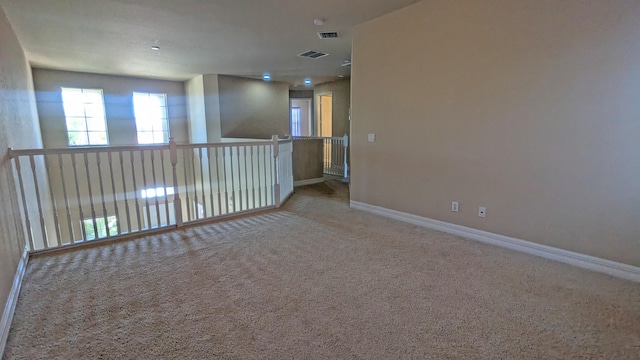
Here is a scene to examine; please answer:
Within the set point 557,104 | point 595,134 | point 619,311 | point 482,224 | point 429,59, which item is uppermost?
point 429,59

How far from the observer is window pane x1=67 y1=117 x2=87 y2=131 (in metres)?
6.83

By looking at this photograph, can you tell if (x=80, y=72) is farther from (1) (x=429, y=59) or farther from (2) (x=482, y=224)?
(2) (x=482, y=224)

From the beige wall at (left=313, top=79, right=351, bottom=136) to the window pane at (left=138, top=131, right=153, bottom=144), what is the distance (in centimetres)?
510

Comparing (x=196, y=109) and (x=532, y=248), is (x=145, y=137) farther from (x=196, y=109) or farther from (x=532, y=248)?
(x=532, y=248)

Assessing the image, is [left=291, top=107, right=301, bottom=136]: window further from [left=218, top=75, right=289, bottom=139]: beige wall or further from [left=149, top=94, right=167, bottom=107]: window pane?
[left=149, top=94, right=167, bottom=107]: window pane

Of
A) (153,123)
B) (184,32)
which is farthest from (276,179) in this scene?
(153,123)

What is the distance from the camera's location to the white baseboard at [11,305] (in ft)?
5.31

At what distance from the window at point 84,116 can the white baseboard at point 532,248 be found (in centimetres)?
738

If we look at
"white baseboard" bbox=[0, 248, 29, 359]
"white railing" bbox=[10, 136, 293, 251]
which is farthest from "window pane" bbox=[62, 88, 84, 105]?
"white baseboard" bbox=[0, 248, 29, 359]

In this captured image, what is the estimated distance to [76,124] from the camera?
6930 mm

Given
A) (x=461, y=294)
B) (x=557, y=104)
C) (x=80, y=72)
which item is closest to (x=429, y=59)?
(x=557, y=104)

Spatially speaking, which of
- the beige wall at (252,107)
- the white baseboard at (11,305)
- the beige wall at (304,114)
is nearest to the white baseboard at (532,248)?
the white baseboard at (11,305)

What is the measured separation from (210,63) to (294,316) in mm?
5904

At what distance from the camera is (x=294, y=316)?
185 cm
